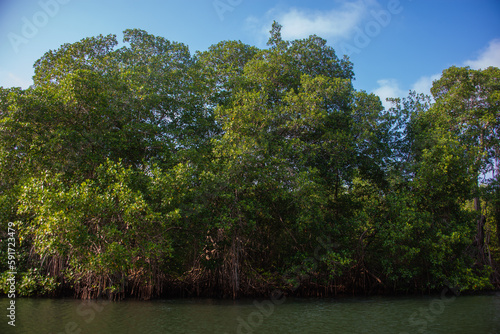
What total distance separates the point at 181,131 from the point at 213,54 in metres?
4.96

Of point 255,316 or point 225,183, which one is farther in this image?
point 225,183

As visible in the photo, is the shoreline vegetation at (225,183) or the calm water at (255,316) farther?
the shoreline vegetation at (225,183)

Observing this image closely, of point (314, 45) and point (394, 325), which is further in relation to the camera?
point (314, 45)

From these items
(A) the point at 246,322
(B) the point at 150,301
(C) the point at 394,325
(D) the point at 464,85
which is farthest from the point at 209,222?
(D) the point at 464,85

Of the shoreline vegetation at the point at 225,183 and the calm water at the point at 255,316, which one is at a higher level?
the shoreline vegetation at the point at 225,183

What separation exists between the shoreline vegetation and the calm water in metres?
1.08

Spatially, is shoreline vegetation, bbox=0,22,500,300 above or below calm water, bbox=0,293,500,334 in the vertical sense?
above

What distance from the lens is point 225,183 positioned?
11508 millimetres

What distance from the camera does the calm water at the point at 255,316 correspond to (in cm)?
716

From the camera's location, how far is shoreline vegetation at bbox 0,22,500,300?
34.0 ft

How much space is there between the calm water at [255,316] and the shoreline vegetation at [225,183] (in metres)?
1.08

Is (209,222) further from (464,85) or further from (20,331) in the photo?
(464,85)

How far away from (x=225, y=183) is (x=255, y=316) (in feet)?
14.1

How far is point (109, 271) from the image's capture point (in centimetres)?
967
